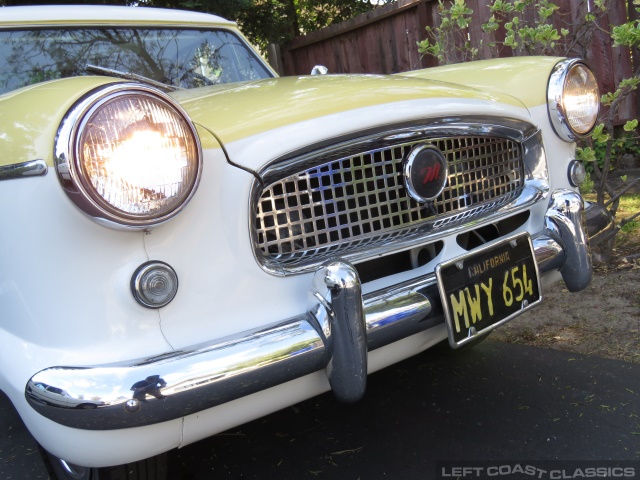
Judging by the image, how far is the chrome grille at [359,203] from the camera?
1547 millimetres

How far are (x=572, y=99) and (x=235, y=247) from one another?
139cm

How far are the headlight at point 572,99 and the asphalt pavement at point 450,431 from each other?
922 mm

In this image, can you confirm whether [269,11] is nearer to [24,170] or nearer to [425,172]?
[425,172]

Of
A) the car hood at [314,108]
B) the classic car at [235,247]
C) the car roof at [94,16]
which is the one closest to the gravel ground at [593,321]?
the classic car at [235,247]

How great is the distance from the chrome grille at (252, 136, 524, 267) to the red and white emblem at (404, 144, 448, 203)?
33 mm

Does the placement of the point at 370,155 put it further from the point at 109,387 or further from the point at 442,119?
the point at 109,387

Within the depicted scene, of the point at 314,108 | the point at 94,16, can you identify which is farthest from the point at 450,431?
the point at 94,16

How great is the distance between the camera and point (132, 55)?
2.55 meters

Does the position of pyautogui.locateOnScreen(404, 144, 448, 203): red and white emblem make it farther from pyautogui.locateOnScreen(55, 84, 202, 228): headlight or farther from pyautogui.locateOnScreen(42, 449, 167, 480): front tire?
pyautogui.locateOnScreen(42, 449, 167, 480): front tire

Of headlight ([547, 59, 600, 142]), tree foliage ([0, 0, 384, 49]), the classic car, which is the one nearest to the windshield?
the classic car

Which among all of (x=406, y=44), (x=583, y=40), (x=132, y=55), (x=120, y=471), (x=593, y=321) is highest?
(x=132, y=55)

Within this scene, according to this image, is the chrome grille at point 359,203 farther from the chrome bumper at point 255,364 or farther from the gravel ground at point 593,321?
the gravel ground at point 593,321

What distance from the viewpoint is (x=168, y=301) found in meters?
1.34

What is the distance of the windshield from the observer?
230cm
